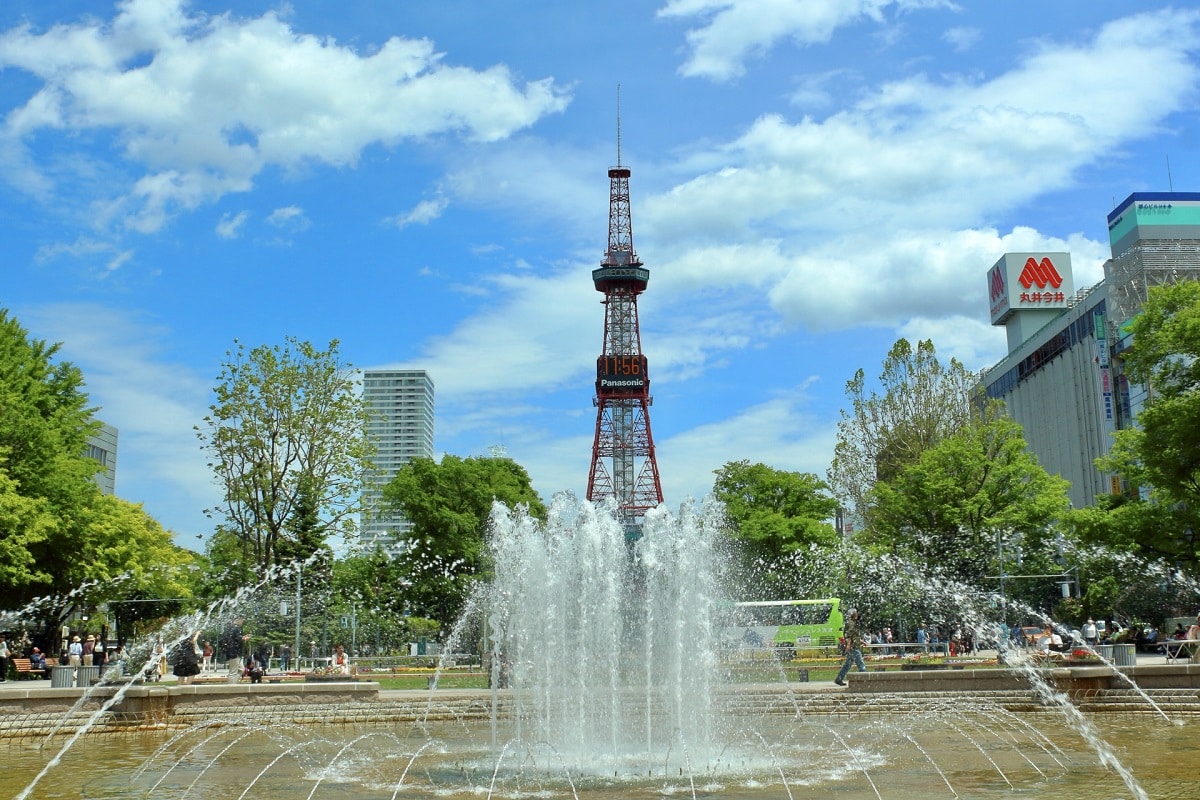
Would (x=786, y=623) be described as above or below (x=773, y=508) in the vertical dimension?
below

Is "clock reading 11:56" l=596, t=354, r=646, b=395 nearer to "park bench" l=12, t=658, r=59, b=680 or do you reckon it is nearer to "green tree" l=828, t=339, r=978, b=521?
"green tree" l=828, t=339, r=978, b=521

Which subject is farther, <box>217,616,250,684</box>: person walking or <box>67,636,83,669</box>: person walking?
<box>217,616,250,684</box>: person walking

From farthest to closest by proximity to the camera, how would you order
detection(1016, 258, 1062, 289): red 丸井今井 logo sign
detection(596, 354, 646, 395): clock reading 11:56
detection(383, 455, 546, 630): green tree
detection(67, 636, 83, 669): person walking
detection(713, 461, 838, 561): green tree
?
detection(596, 354, 646, 395): clock reading 11:56 < detection(1016, 258, 1062, 289): red 丸井今井 logo sign < detection(713, 461, 838, 561): green tree < detection(383, 455, 546, 630): green tree < detection(67, 636, 83, 669): person walking

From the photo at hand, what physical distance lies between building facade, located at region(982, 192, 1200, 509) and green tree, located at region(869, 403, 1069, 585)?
14129mm

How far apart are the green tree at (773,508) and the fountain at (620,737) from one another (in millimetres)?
39117

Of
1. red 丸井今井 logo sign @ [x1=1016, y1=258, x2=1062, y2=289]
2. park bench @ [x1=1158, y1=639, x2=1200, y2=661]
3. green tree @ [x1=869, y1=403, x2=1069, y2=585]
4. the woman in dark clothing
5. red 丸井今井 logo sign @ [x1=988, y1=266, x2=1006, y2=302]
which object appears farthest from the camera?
red 丸井今井 logo sign @ [x1=988, y1=266, x2=1006, y2=302]

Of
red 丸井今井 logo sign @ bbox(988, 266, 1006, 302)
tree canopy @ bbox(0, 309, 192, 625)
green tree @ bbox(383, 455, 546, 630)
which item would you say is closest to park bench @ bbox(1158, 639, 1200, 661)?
tree canopy @ bbox(0, 309, 192, 625)

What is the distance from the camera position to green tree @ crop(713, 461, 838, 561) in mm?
60188

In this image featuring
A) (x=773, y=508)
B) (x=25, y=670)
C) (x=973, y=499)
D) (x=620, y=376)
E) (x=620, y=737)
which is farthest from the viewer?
(x=620, y=376)

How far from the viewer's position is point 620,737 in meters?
16.1

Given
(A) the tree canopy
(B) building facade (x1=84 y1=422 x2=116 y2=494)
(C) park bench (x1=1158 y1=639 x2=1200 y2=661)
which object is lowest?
(C) park bench (x1=1158 y1=639 x2=1200 y2=661)

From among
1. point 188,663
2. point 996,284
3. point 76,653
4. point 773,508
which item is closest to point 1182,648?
point 188,663

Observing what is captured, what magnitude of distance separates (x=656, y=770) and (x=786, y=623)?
129ft

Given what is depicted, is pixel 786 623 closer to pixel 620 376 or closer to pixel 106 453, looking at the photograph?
pixel 620 376
